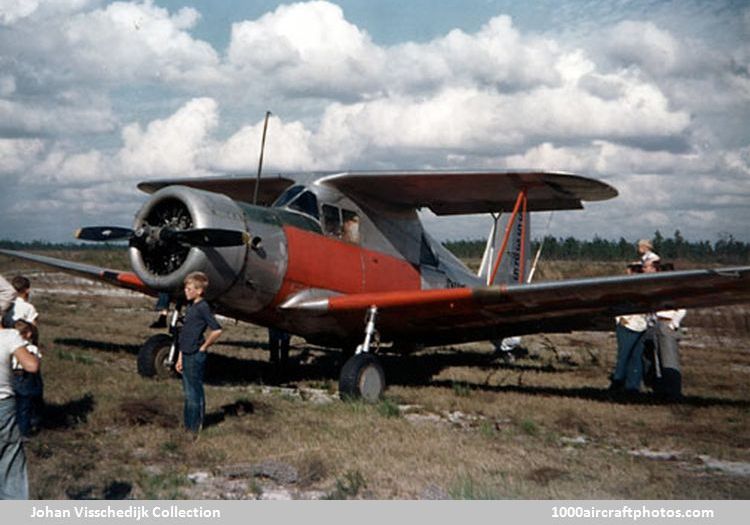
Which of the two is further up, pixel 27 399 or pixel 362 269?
pixel 362 269

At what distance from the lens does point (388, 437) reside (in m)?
5.73

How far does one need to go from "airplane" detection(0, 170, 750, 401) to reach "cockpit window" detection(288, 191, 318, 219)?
1 centimetres

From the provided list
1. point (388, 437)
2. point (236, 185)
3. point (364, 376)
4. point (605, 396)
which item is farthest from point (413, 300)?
point (236, 185)

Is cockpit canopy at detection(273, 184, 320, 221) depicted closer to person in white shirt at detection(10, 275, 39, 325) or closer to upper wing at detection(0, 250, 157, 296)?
upper wing at detection(0, 250, 157, 296)

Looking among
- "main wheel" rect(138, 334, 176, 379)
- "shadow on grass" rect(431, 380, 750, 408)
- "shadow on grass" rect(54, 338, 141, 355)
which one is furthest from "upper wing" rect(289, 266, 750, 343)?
"shadow on grass" rect(54, 338, 141, 355)

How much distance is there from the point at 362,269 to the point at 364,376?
5.46 ft

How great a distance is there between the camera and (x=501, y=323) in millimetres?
9125

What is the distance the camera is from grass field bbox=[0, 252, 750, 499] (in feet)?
14.7

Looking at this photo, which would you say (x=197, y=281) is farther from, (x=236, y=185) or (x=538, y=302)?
(x=236, y=185)

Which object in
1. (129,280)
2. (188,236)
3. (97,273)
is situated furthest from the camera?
(97,273)

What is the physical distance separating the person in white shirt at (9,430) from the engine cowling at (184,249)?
Result: 120 inches

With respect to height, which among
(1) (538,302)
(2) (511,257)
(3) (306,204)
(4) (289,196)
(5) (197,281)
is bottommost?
(1) (538,302)
